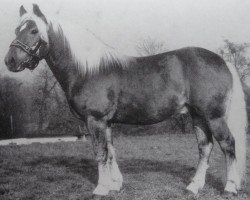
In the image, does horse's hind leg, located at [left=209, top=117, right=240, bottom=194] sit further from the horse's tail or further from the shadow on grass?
the shadow on grass

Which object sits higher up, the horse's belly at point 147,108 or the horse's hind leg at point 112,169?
the horse's belly at point 147,108

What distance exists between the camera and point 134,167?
8219 mm

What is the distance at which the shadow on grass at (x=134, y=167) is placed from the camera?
679cm

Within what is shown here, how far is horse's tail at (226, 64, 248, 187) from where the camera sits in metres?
5.50

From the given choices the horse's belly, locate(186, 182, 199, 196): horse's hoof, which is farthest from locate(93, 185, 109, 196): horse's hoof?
locate(186, 182, 199, 196): horse's hoof

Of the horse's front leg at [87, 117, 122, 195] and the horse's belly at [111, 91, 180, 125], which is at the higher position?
the horse's belly at [111, 91, 180, 125]

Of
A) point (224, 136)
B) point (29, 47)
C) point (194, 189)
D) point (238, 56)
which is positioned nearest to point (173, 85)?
point (224, 136)

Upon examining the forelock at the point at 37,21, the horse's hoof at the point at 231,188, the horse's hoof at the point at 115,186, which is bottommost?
the horse's hoof at the point at 115,186

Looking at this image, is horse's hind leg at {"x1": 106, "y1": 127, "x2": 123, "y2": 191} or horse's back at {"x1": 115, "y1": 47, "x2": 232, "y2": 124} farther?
horse's hind leg at {"x1": 106, "y1": 127, "x2": 123, "y2": 191}

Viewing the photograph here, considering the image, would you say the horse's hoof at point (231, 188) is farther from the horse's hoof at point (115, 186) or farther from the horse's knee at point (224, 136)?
the horse's hoof at point (115, 186)

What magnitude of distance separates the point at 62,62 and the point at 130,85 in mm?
1169

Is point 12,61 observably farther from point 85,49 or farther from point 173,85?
point 173,85

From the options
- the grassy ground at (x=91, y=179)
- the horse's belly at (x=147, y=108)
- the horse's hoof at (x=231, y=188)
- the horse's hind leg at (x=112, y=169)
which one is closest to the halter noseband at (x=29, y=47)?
the horse's belly at (x=147, y=108)

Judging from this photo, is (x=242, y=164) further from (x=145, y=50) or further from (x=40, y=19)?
(x=145, y=50)
